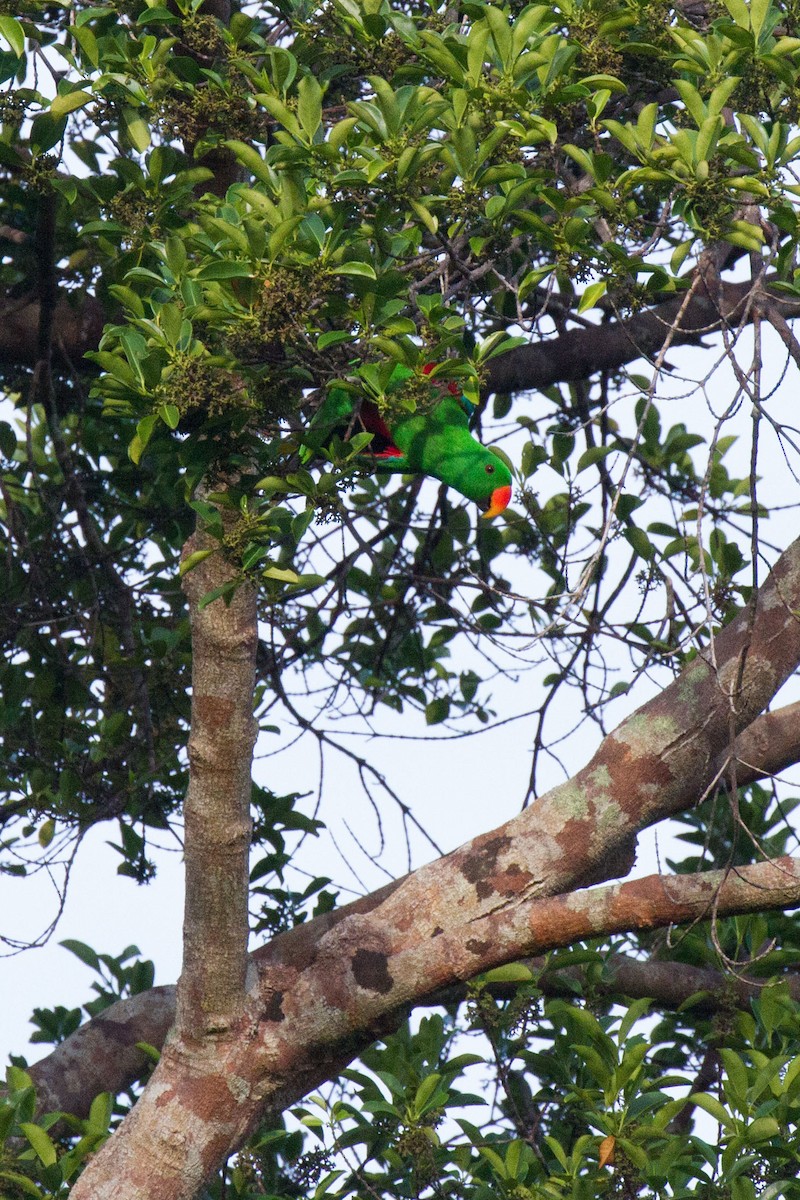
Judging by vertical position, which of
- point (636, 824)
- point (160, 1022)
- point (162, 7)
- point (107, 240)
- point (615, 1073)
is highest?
point (162, 7)

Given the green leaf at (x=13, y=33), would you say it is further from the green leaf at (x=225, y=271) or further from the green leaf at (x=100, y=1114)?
the green leaf at (x=100, y=1114)

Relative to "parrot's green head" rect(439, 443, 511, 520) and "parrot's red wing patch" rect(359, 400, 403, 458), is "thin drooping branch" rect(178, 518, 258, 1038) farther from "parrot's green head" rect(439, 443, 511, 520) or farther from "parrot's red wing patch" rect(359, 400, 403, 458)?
"parrot's green head" rect(439, 443, 511, 520)

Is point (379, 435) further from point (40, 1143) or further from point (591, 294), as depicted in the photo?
point (40, 1143)

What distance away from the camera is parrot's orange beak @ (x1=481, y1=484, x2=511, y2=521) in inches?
157

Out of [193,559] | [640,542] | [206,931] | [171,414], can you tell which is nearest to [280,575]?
[193,559]

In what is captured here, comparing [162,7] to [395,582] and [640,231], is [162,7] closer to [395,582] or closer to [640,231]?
[640,231]

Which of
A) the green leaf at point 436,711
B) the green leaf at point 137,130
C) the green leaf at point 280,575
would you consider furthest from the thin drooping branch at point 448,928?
the green leaf at point 436,711

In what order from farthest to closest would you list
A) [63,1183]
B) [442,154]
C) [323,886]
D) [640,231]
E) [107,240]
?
[323,886]
[63,1183]
[107,240]
[640,231]
[442,154]

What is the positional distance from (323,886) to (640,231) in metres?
2.25

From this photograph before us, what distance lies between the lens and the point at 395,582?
500 cm

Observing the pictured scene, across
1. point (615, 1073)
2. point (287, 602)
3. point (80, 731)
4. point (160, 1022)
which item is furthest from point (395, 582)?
point (615, 1073)

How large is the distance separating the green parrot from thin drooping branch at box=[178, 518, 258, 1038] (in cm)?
73

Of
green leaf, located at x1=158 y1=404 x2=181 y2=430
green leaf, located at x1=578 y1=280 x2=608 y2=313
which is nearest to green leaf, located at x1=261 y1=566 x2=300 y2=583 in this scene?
green leaf, located at x1=158 y1=404 x2=181 y2=430

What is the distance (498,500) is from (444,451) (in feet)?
1.24
